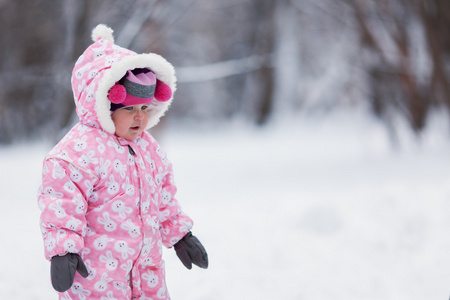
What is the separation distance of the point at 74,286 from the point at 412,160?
6.60 meters

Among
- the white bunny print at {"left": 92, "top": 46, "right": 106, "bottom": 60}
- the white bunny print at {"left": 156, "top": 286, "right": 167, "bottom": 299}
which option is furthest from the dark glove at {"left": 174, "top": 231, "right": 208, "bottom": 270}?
the white bunny print at {"left": 92, "top": 46, "right": 106, "bottom": 60}

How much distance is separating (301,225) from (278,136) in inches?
275

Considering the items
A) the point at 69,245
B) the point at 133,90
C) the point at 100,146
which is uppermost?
the point at 133,90

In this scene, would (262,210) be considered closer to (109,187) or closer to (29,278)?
(29,278)

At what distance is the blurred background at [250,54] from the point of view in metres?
7.14

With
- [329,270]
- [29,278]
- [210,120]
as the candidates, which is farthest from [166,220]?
[210,120]

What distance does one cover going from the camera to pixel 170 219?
96.7 inches

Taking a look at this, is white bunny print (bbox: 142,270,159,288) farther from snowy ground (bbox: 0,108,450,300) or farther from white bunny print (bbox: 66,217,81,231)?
snowy ground (bbox: 0,108,450,300)

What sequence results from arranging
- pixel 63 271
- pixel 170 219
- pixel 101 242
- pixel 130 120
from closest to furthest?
pixel 63 271, pixel 101 242, pixel 130 120, pixel 170 219

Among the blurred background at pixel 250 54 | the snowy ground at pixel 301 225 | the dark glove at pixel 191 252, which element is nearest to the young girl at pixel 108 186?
the dark glove at pixel 191 252

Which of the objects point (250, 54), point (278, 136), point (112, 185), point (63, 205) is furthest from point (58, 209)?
point (250, 54)

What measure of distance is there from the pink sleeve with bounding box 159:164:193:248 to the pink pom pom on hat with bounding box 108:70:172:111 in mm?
382

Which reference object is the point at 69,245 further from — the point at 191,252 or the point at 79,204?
the point at 191,252

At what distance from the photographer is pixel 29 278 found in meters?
3.29
